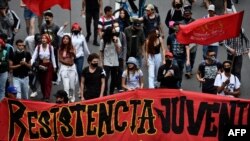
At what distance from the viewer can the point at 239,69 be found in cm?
1808

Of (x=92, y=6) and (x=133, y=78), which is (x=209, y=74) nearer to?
(x=133, y=78)

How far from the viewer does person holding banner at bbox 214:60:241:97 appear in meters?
16.4

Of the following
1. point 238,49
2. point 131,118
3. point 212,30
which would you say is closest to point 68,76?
point 212,30

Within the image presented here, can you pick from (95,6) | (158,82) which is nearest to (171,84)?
(158,82)

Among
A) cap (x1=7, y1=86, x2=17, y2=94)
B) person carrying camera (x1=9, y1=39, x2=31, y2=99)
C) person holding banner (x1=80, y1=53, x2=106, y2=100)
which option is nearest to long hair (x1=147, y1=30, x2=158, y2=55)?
person holding banner (x1=80, y1=53, x2=106, y2=100)

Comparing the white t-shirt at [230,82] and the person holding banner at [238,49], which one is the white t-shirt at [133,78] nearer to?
the white t-shirt at [230,82]

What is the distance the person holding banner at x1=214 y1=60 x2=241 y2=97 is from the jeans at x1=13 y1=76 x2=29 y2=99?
11.4ft

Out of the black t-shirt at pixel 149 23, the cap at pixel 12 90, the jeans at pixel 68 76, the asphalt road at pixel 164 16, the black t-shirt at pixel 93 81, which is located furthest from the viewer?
the black t-shirt at pixel 149 23

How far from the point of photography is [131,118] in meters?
13.9

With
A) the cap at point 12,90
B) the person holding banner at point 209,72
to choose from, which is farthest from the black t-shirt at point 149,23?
the cap at point 12,90

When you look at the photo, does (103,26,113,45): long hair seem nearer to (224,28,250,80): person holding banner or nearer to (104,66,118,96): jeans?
(104,66,118,96): jeans

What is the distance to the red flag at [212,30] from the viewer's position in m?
15.6

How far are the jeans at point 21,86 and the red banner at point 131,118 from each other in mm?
2882

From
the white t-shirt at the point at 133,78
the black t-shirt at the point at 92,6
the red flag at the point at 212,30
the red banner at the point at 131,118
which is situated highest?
the black t-shirt at the point at 92,6
